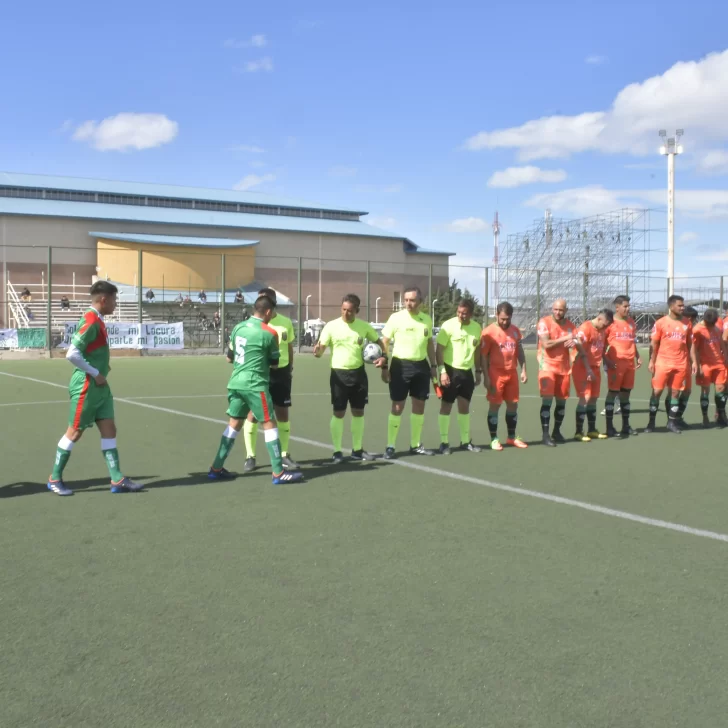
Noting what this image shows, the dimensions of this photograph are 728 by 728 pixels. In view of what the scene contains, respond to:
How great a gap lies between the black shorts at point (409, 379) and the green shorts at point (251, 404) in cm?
203

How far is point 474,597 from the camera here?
4.66 m

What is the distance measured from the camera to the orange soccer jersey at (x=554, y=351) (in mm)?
10805

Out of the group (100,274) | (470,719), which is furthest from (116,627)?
(100,274)

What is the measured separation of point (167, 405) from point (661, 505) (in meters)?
10.0

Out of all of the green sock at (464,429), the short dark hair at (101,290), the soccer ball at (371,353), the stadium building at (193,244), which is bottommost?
the green sock at (464,429)

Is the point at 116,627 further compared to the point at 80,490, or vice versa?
the point at 80,490

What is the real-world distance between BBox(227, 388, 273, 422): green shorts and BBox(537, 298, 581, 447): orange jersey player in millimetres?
4196

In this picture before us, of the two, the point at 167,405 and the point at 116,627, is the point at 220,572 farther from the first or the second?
the point at 167,405

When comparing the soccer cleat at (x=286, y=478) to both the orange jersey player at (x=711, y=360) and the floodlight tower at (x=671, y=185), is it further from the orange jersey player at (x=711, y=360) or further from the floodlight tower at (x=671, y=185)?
the floodlight tower at (x=671, y=185)

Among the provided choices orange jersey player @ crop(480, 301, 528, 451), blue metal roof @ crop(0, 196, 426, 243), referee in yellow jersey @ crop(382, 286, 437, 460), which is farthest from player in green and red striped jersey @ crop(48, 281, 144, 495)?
blue metal roof @ crop(0, 196, 426, 243)

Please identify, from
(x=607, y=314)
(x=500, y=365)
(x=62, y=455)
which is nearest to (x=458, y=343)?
(x=500, y=365)

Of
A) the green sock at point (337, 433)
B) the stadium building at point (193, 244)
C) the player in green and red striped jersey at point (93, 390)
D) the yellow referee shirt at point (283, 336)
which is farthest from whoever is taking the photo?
the stadium building at point (193, 244)

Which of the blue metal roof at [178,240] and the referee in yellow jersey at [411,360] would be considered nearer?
the referee in yellow jersey at [411,360]

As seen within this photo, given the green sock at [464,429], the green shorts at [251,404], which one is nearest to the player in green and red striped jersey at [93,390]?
the green shorts at [251,404]
